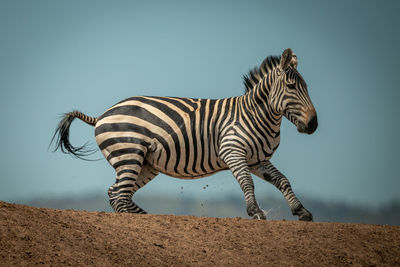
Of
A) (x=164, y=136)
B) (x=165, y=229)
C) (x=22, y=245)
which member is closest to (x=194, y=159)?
(x=164, y=136)

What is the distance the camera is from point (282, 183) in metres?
10.0

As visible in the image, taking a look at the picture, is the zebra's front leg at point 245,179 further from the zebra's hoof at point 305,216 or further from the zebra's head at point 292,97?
the zebra's head at point 292,97

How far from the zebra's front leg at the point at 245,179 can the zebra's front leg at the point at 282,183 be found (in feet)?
2.58

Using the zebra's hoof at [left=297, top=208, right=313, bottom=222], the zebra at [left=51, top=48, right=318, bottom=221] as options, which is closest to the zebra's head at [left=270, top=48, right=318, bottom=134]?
the zebra at [left=51, top=48, right=318, bottom=221]

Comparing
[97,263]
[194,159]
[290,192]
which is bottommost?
[97,263]

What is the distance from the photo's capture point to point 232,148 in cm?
992

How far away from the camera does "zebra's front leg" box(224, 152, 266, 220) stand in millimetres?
9297

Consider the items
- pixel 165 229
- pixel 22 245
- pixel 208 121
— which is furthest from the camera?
pixel 208 121

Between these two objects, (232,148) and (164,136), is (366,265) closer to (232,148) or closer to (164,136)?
(232,148)

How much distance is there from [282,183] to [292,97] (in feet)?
5.95

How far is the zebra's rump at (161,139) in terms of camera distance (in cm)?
1031

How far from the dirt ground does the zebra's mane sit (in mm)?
3844

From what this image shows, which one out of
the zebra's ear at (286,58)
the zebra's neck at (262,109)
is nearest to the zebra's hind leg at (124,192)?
the zebra's neck at (262,109)

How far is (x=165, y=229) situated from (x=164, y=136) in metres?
3.10
